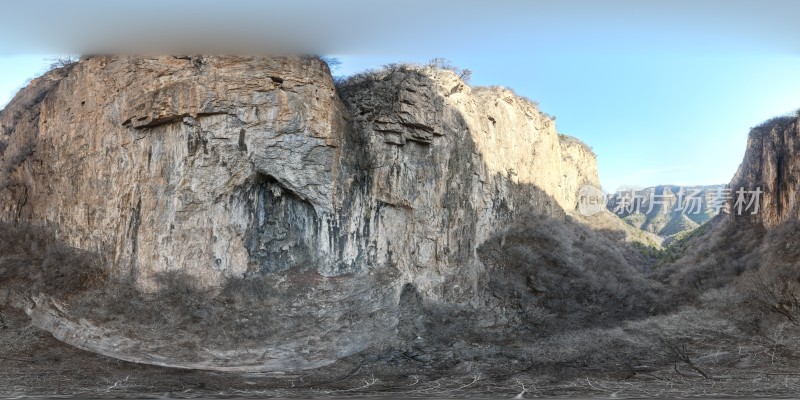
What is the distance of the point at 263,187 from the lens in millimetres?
22969

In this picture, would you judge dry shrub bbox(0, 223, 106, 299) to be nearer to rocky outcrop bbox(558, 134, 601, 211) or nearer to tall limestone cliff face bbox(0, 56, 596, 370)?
tall limestone cliff face bbox(0, 56, 596, 370)

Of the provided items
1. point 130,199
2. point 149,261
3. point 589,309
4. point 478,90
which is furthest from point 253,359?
point 478,90

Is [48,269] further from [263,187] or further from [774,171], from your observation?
[774,171]

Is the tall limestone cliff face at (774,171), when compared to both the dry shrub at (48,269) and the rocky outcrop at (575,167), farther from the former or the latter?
the dry shrub at (48,269)

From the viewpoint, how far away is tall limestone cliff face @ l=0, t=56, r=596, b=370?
70.4ft

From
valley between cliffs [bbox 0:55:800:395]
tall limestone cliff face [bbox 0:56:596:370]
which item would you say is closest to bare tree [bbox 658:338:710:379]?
valley between cliffs [bbox 0:55:800:395]

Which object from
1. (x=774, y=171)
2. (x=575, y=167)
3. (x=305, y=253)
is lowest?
(x=305, y=253)

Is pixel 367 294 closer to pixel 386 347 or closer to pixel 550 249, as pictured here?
pixel 386 347

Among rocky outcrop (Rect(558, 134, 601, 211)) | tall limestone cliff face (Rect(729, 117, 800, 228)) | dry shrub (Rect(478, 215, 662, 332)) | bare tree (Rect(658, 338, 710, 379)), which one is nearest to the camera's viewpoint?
bare tree (Rect(658, 338, 710, 379))

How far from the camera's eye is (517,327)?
75.5ft

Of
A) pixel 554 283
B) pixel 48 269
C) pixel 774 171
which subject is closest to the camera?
pixel 48 269

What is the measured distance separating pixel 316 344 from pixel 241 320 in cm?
263

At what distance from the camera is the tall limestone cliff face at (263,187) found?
21.5m

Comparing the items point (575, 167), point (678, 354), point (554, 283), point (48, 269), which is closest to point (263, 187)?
point (48, 269)
